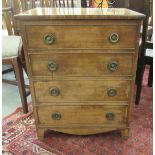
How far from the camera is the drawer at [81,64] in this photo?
120 centimetres

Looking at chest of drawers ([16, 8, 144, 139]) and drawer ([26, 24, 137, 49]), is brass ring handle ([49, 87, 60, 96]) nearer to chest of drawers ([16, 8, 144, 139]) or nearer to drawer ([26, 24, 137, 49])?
chest of drawers ([16, 8, 144, 139])

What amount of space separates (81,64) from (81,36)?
0.18 metres

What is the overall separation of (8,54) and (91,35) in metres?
0.83

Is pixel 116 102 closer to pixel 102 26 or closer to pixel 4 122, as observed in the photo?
pixel 102 26

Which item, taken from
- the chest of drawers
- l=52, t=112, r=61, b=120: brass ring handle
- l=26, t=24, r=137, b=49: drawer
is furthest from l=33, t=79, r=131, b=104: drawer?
l=26, t=24, r=137, b=49: drawer

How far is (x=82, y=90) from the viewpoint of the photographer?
4.33 ft

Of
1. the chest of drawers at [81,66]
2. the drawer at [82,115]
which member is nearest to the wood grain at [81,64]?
the chest of drawers at [81,66]

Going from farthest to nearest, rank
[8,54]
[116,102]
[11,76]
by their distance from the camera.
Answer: [11,76]
[8,54]
[116,102]

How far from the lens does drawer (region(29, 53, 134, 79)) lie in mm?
1202

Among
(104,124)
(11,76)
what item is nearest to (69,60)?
(104,124)

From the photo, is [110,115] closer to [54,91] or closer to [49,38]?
[54,91]

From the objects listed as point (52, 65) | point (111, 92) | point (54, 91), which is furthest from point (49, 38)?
point (111, 92)

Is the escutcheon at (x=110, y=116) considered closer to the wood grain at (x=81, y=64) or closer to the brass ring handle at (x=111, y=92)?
the brass ring handle at (x=111, y=92)

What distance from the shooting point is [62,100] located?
137 cm
